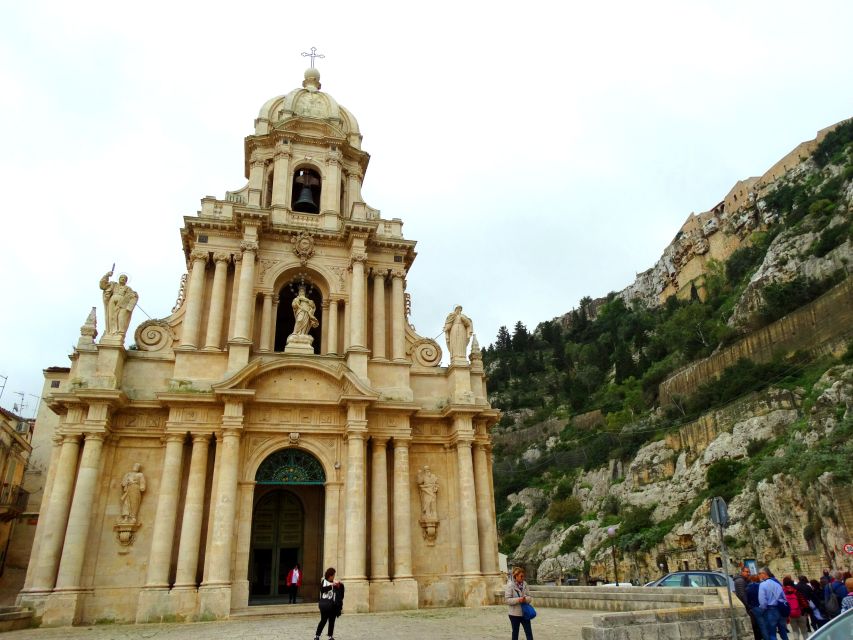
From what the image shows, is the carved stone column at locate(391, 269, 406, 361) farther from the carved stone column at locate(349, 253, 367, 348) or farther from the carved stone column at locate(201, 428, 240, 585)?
the carved stone column at locate(201, 428, 240, 585)

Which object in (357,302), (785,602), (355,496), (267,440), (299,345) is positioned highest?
(357,302)

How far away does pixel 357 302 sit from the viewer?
24234mm

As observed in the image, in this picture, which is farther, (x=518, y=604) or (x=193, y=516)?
(x=193, y=516)

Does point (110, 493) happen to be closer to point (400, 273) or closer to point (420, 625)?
point (420, 625)

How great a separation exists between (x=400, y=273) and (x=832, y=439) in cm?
2945

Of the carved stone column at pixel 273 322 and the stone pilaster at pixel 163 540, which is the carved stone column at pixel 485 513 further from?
the stone pilaster at pixel 163 540

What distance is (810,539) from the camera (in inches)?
1393

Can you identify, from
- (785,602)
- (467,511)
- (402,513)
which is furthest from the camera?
(467,511)

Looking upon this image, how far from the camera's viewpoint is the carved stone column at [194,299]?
2291cm

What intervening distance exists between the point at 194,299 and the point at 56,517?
8452mm

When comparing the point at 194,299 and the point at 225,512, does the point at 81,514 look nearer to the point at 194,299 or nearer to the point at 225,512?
the point at 225,512

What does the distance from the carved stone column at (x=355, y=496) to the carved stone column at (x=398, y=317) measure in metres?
3.47

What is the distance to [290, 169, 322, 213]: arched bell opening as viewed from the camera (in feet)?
89.5

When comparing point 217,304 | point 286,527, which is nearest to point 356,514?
point 286,527
